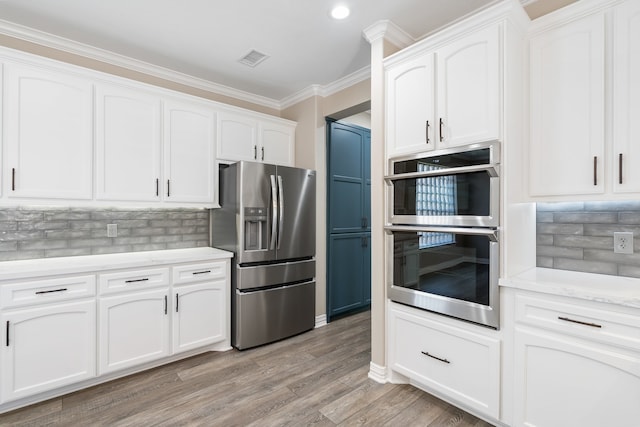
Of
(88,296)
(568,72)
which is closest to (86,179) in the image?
(88,296)

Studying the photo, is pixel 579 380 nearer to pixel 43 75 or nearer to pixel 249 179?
pixel 249 179

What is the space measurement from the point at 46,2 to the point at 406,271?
3.16 meters

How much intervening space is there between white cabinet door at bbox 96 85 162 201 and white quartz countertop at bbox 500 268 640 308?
286 cm

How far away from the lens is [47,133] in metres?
2.29

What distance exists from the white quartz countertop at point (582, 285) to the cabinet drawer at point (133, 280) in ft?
8.24

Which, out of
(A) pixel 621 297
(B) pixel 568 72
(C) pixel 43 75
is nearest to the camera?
(A) pixel 621 297

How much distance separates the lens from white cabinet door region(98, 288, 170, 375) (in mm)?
2303

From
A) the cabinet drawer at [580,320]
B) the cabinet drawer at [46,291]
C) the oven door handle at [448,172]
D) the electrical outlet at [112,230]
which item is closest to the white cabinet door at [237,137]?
the electrical outlet at [112,230]

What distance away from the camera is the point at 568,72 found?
177 cm

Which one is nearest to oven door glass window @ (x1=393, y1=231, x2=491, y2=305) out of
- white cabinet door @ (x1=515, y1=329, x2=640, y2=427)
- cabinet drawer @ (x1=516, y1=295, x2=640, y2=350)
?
cabinet drawer @ (x1=516, y1=295, x2=640, y2=350)

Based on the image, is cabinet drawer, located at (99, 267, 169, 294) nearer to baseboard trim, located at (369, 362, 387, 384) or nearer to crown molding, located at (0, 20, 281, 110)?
baseboard trim, located at (369, 362, 387, 384)

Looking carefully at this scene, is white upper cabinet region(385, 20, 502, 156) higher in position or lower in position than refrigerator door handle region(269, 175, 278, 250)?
higher

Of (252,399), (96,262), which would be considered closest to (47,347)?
(96,262)

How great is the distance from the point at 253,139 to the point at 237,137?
0.19 meters
